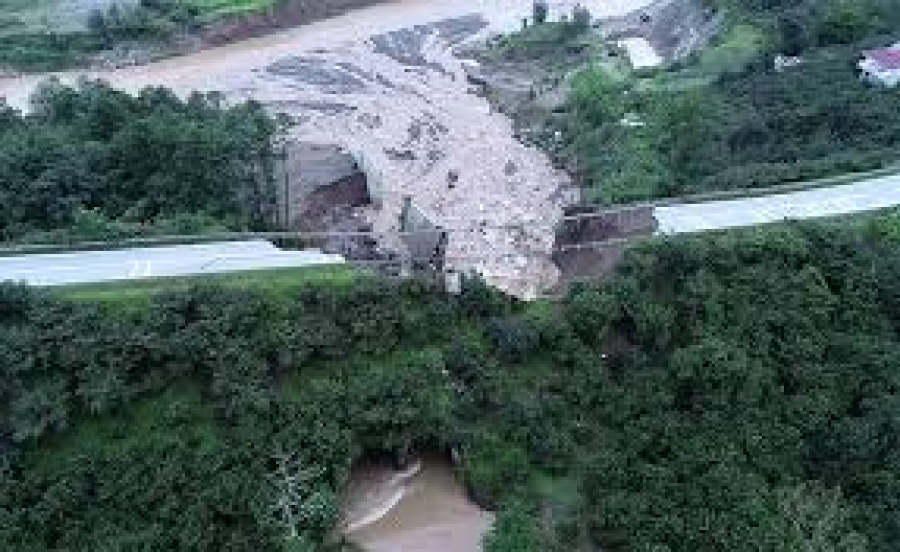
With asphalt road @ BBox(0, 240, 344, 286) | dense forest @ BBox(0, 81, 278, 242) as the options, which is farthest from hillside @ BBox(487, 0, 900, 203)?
asphalt road @ BBox(0, 240, 344, 286)

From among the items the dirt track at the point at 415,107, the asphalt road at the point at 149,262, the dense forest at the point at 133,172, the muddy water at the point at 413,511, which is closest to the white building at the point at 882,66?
the dirt track at the point at 415,107

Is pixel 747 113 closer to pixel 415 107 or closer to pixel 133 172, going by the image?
Result: pixel 415 107

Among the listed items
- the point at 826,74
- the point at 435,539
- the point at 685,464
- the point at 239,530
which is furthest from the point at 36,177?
the point at 826,74

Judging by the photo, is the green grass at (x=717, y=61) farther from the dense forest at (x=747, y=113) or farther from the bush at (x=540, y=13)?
the bush at (x=540, y=13)

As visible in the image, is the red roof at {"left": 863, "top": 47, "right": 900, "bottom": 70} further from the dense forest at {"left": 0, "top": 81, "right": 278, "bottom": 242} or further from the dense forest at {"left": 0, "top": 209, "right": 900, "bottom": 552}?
the dense forest at {"left": 0, "top": 81, "right": 278, "bottom": 242}

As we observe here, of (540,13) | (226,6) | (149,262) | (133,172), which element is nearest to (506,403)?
(149,262)
